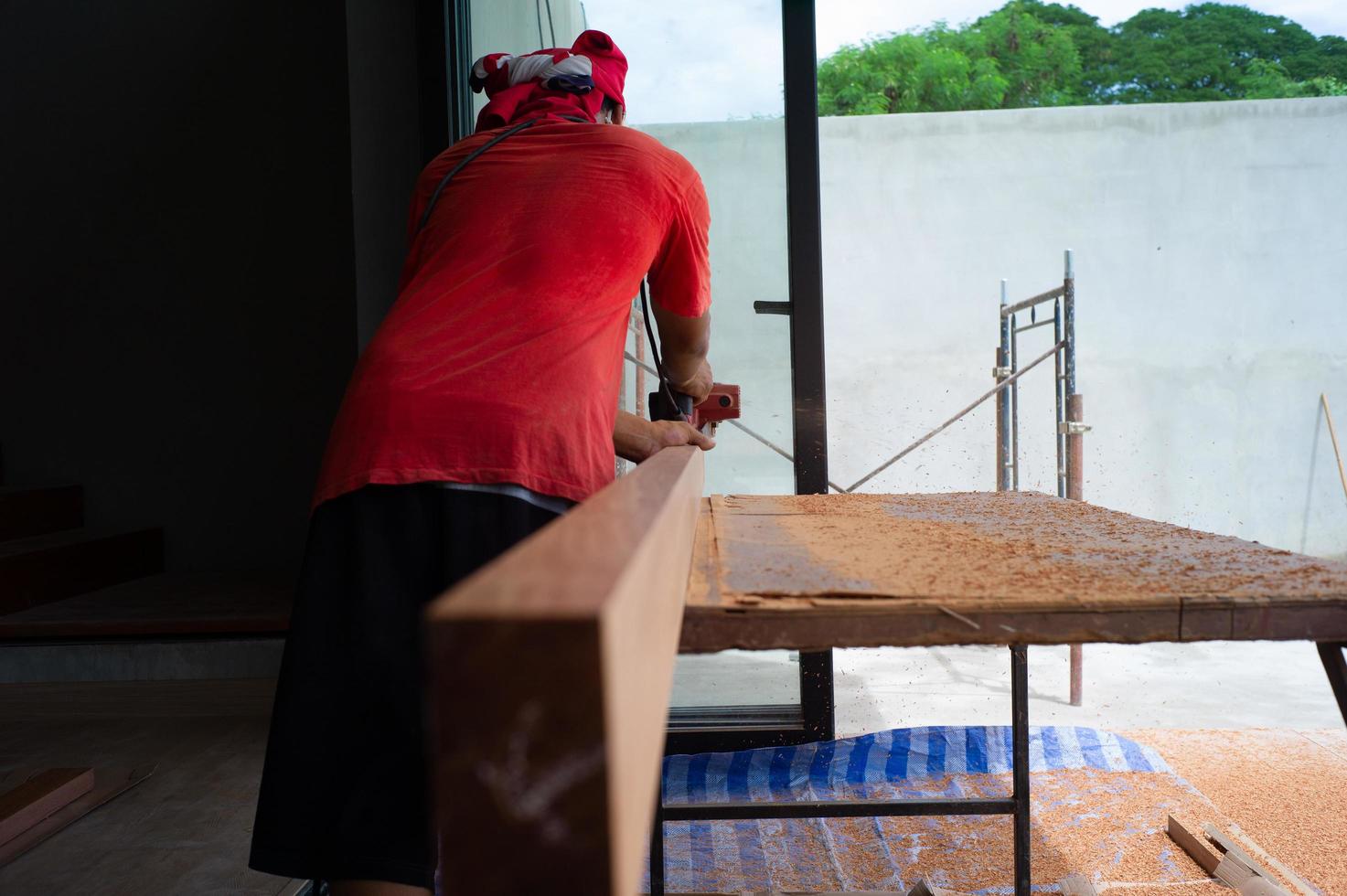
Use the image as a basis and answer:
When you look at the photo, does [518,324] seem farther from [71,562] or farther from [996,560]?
[71,562]

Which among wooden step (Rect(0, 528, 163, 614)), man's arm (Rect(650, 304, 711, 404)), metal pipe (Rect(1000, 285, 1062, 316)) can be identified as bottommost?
wooden step (Rect(0, 528, 163, 614))

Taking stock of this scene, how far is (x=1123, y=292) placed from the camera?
7730mm

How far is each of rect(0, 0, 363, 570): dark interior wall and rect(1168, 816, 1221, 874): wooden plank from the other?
2.76 metres

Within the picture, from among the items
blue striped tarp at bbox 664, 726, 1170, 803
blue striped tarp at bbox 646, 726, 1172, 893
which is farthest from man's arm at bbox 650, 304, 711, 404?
blue striped tarp at bbox 664, 726, 1170, 803

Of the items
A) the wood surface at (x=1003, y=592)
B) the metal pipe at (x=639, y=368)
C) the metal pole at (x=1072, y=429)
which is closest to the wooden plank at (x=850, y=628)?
the wood surface at (x=1003, y=592)

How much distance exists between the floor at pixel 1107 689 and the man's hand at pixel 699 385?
248 cm

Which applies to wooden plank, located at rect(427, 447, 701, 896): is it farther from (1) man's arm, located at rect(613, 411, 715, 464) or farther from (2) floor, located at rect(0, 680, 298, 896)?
(2) floor, located at rect(0, 680, 298, 896)

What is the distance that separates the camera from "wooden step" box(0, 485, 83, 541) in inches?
114

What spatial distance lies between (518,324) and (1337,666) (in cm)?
83

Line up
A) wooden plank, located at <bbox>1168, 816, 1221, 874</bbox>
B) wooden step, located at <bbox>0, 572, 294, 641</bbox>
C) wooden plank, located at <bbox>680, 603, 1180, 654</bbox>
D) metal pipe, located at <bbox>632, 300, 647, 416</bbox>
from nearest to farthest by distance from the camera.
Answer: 1. wooden plank, located at <bbox>680, 603, 1180, 654</bbox>
2. wooden plank, located at <bbox>1168, 816, 1221, 874</bbox>
3. wooden step, located at <bbox>0, 572, 294, 641</bbox>
4. metal pipe, located at <bbox>632, 300, 647, 416</bbox>

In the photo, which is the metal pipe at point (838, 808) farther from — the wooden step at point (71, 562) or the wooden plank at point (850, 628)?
the wooden step at point (71, 562)

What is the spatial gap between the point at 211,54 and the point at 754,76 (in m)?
1.92

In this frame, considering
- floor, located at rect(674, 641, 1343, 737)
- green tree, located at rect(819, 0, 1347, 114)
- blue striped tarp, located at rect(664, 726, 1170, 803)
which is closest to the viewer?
blue striped tarp, located at rect(664, 726, 1170, 803)

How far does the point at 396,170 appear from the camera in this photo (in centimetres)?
279
